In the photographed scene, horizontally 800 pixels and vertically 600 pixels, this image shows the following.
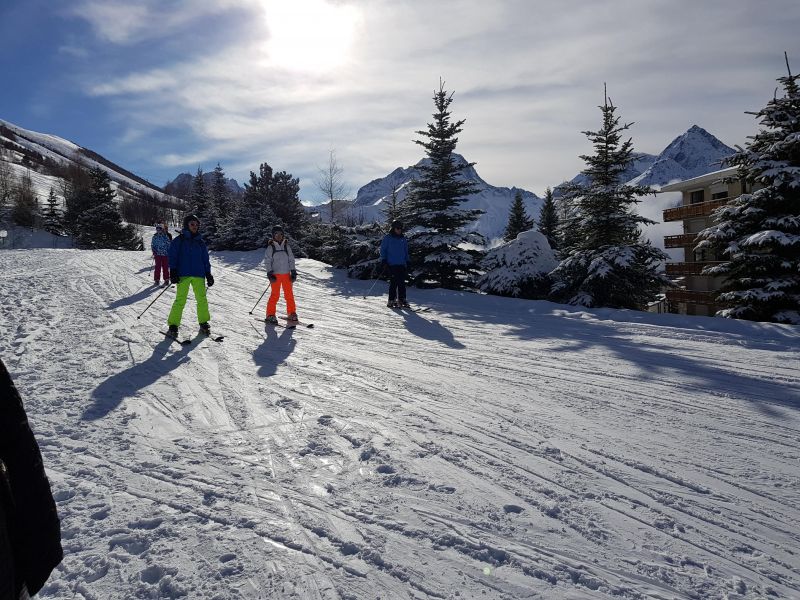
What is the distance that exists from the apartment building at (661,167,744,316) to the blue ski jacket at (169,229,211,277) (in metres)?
29.4

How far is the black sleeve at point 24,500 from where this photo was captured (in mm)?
1211

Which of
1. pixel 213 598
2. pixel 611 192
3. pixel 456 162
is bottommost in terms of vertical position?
pixel 213 598

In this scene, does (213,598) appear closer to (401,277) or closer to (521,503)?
(521,503)

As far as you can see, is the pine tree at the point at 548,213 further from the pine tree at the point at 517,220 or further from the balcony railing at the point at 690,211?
the balcony railing at the point at 690,211

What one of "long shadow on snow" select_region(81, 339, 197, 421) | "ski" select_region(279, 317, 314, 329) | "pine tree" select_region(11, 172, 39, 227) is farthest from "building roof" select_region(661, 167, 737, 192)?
"pine tree" select_region(11, 172, 39, 227)

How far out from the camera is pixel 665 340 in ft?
23.3

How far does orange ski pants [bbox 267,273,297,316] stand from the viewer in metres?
9.04

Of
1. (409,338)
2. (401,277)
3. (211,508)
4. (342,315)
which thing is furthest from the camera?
(401,277)

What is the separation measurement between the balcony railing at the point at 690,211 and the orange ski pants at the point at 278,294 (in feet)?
99.5

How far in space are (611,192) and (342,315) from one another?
903cm

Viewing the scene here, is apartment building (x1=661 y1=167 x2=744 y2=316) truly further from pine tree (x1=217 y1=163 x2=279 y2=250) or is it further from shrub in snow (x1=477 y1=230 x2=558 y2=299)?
pine tree (x1=217 y1=163 x2=279 y2=250)

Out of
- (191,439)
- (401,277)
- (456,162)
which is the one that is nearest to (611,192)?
(456,162)

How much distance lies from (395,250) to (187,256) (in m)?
5.12

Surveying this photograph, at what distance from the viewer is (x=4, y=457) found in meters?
1.21
